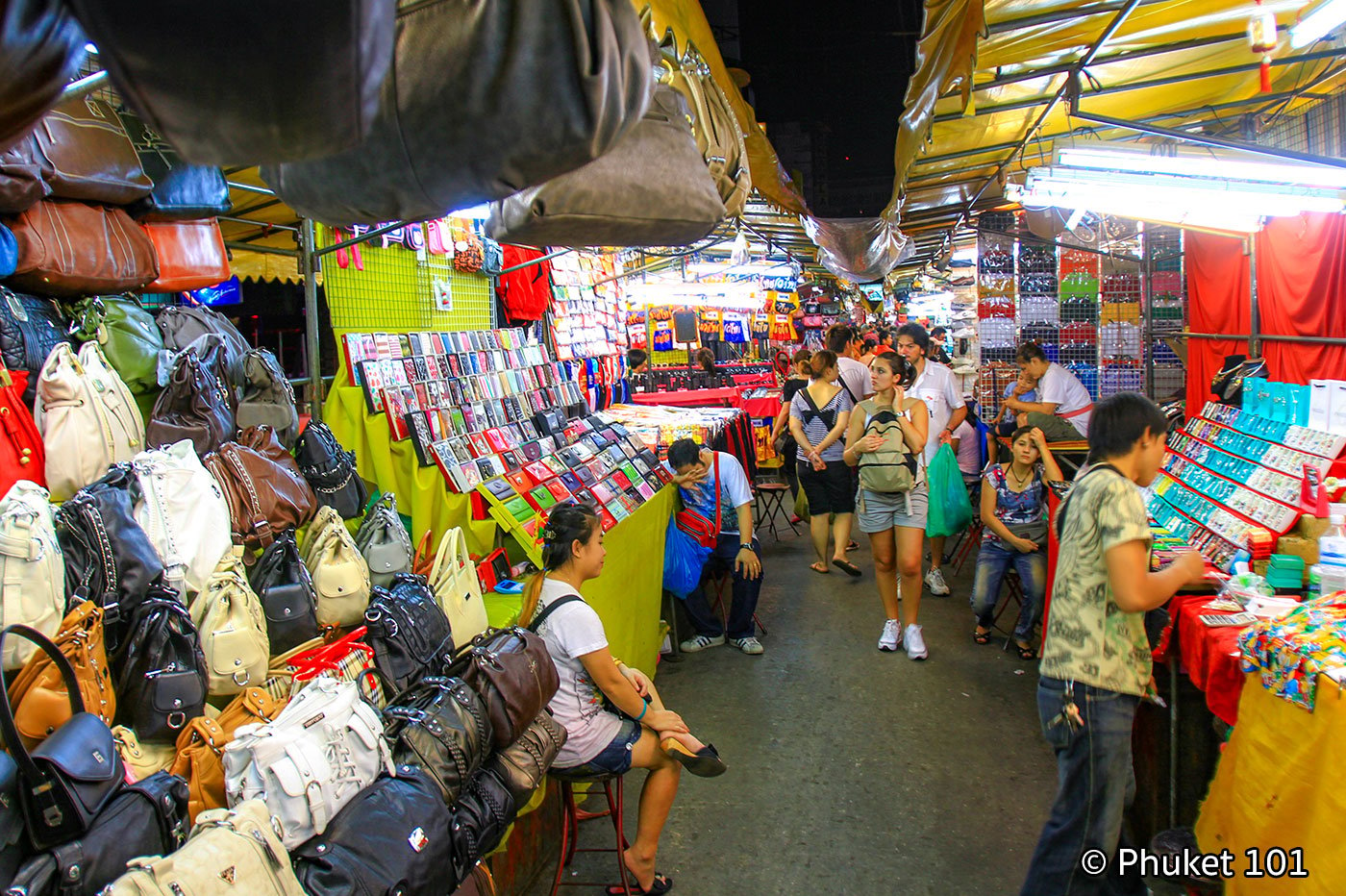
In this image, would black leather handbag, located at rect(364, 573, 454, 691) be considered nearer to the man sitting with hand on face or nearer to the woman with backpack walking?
the man sitting with hand on face

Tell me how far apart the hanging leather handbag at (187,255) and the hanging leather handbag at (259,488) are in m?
0.64

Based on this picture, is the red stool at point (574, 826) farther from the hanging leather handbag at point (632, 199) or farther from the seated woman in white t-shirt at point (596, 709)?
the hanging leather handbag at point (632, 199)

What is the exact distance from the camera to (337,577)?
3.02 m

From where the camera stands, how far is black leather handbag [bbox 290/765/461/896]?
194 centimetres

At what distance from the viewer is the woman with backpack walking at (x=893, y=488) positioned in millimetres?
5328

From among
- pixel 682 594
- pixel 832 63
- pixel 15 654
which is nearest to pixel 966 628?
pixel 682 594


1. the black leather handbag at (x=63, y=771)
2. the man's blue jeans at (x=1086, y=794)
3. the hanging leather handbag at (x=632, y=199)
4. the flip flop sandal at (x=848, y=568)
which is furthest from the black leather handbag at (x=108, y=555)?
the flip flop sandal at (x=848, y=568)

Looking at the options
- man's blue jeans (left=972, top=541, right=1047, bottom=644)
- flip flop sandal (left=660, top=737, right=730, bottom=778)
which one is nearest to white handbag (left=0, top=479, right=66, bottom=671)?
flip flop sandal (left=660, top=737, right=730, bottom=778)

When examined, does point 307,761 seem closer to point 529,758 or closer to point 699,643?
point 529,758

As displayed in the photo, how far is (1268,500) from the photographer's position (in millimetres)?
3703

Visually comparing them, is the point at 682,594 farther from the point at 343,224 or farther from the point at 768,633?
the point at 343,224

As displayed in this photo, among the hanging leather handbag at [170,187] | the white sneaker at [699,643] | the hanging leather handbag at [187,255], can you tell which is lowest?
the white sneaker at [699,643]

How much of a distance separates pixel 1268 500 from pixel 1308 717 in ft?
5.67

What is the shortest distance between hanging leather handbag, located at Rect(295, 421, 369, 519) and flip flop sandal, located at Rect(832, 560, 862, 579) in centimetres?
459
